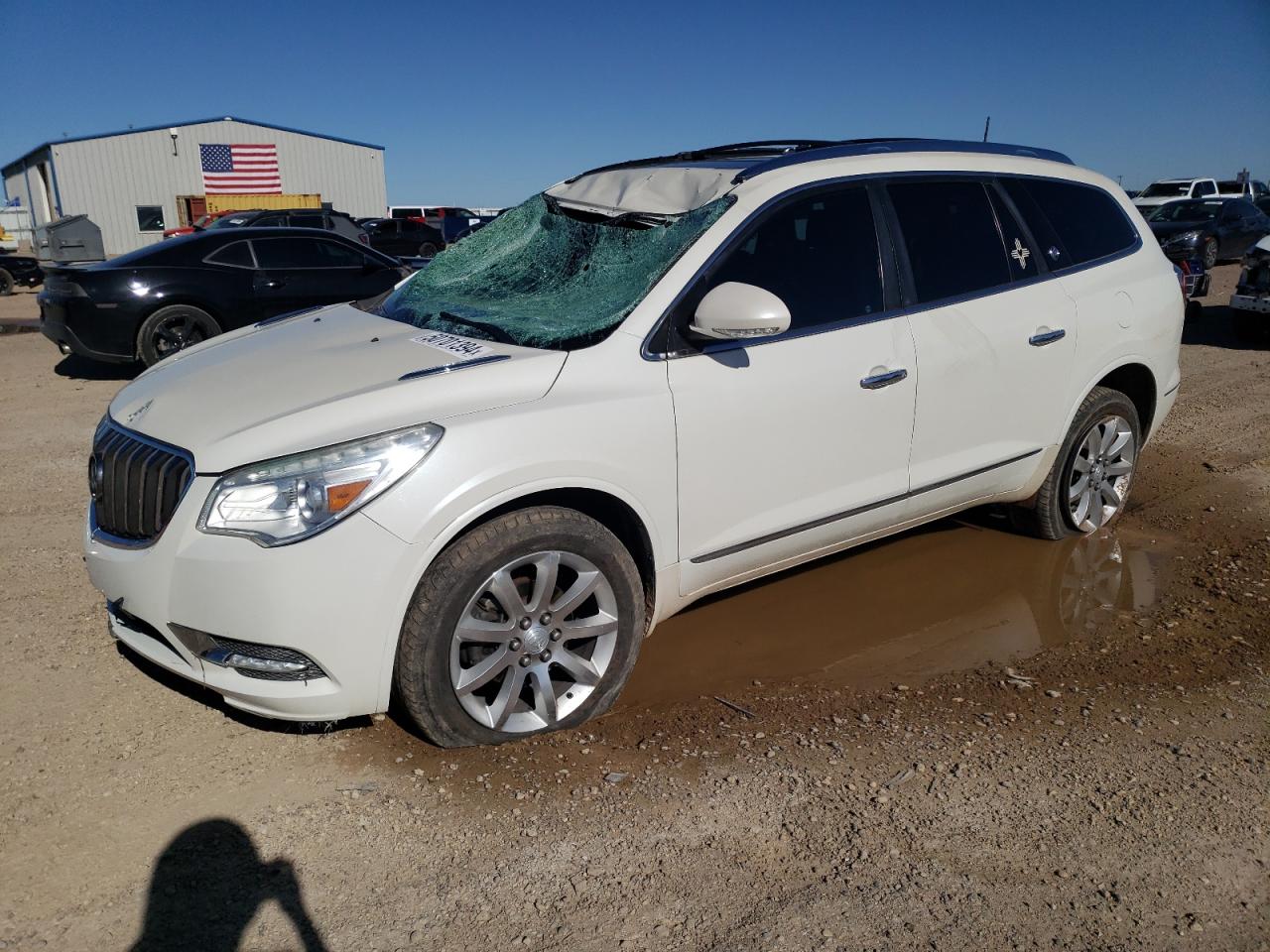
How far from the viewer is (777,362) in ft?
11.2

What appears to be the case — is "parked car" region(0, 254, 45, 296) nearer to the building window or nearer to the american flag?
the building window

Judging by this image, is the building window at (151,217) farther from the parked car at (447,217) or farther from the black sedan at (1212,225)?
the black sedan at (1212,225)

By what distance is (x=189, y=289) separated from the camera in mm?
9016

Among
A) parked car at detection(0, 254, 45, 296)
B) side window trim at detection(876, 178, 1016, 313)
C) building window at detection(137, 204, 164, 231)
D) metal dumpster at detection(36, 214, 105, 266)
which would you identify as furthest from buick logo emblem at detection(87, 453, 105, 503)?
building window at detection(137, 204, 164, 231)

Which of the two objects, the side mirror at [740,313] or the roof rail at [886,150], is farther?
the roof rail at [886,150]

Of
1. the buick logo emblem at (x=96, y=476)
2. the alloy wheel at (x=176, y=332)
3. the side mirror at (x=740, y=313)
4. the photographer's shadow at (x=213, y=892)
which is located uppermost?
A: the side mirror at (x=740, y=313)

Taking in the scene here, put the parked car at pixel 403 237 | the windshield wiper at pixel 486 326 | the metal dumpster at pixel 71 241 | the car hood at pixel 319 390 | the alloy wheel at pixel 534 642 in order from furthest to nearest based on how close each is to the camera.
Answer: the parked car at pixel 403 237 < the metal dumpster at pixel 71 241 < the windshield wiper at pixel 486 326 < the alloy wheel at pixel 534 642 < the car hood at pixel 319 390

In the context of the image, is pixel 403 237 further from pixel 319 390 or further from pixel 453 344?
pixel 319 390

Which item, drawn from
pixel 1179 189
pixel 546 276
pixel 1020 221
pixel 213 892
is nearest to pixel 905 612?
pixel 1020 221

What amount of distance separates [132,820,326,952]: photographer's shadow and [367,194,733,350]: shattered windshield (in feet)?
5.78

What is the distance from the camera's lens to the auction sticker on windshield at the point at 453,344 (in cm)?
320

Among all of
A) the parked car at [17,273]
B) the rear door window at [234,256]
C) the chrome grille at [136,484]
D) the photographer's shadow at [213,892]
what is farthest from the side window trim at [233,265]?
the parked car at [17,273]

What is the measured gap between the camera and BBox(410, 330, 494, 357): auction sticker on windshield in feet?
10.5

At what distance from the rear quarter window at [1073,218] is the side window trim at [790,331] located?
37.7 inches
